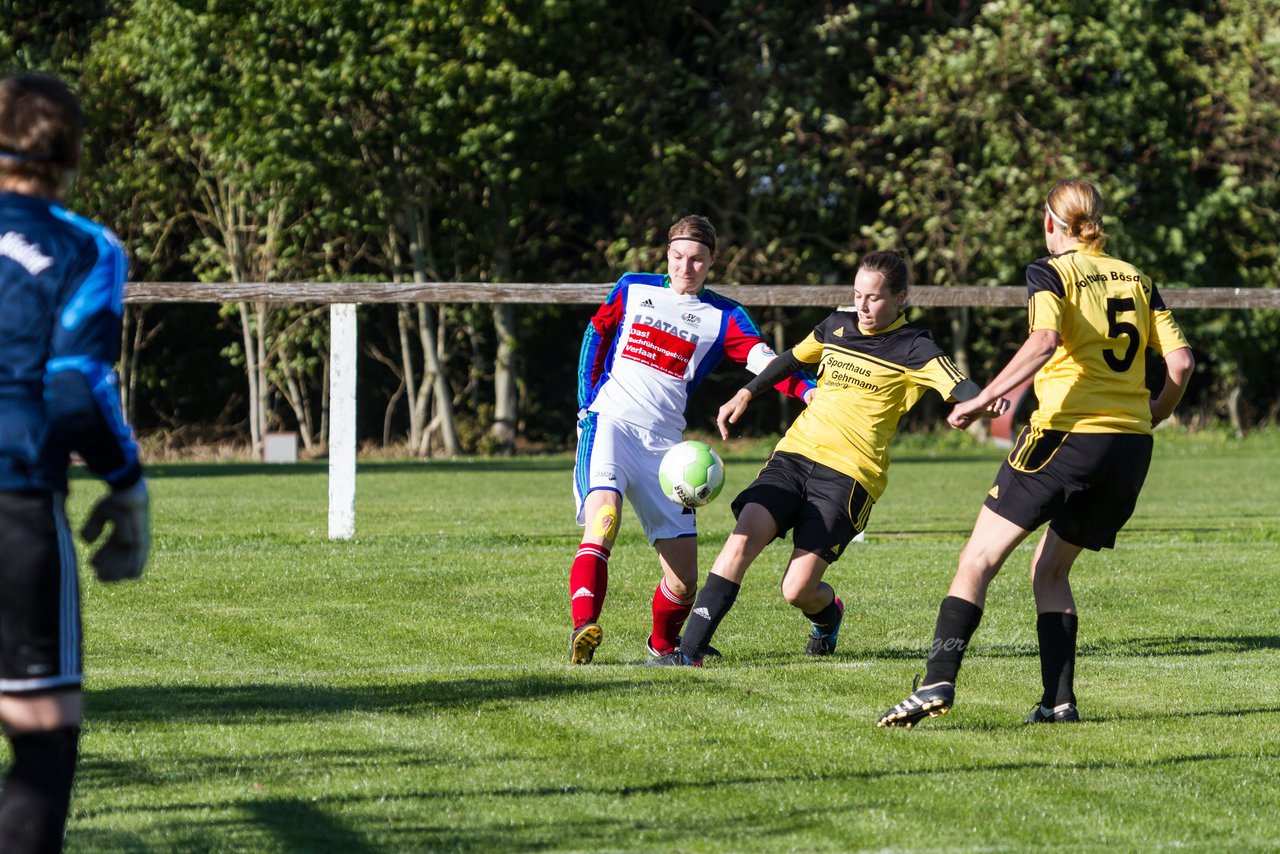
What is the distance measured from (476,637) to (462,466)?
16.5 metres

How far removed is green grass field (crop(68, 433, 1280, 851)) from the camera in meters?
4.35

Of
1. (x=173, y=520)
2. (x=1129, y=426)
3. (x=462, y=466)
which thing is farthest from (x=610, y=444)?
(x=462, y=466)

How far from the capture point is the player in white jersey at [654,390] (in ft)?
23.7

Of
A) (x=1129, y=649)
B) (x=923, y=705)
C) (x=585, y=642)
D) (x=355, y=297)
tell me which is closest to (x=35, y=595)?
(x=923, y=705)

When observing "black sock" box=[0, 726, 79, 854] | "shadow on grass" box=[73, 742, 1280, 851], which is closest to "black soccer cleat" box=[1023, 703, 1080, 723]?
"shadow on grass" box=[73, 742, 1280, 851]

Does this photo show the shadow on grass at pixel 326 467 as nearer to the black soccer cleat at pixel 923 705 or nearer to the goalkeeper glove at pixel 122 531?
the black soccer cleat at pixel 923 705

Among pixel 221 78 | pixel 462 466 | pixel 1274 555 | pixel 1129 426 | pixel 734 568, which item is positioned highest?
pixel 221 78

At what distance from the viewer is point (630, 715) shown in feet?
19.1

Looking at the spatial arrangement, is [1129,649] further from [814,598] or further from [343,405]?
[343,405]

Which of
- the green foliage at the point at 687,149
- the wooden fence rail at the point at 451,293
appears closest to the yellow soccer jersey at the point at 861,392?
the wooden fence rail at the point at 451,293

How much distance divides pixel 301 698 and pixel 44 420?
10.2ft

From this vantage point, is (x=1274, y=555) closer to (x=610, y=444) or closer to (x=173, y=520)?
(x=610, y=444)

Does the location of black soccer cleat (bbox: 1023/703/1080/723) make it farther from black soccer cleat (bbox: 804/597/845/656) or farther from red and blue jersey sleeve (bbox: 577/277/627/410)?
red and blue jersey sleeve (bbox: 577/277/627/410)

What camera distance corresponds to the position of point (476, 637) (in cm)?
788
